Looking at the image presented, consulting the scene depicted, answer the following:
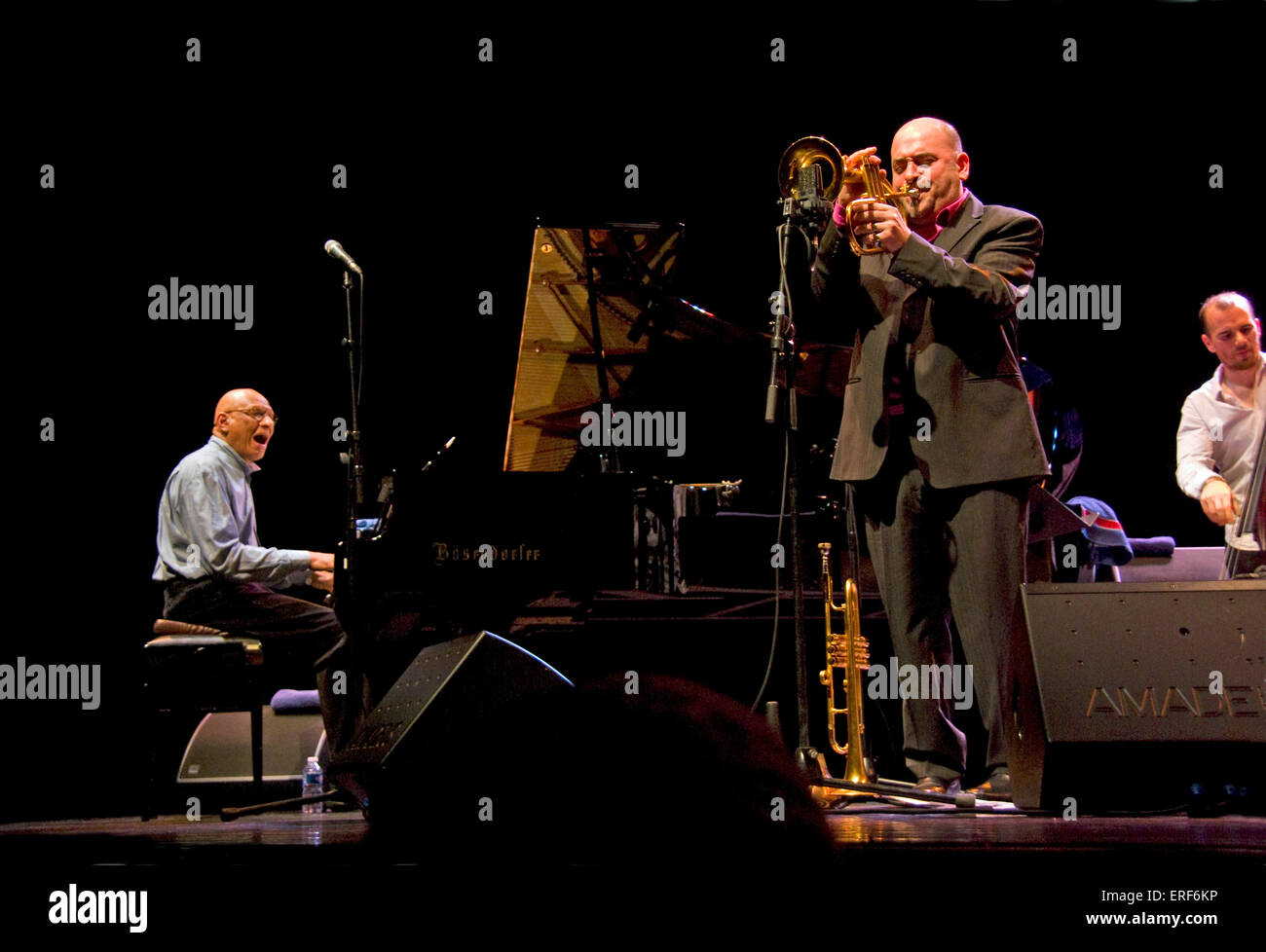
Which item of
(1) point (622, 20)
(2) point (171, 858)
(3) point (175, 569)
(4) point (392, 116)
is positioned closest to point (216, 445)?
(3) point (175, 569)

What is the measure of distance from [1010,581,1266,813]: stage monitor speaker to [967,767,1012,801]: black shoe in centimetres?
57

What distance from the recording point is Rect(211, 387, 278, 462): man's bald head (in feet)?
17.4

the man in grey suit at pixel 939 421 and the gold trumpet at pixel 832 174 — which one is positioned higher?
the gold trumpet at pixel 832 174

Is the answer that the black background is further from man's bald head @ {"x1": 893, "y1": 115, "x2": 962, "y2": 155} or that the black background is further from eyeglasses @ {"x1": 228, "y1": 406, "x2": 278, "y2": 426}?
man's bald head @ {"x1": 893, "y1": 115, "x2": 962, "y2": 155}

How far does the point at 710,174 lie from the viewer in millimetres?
6074

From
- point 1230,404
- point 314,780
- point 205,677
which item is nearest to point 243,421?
point 205,677

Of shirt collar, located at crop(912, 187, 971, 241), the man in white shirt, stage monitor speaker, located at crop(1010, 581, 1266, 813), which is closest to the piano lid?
shirt collar, located at crop(912, 187, 971, 241)

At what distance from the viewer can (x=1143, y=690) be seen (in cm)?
215

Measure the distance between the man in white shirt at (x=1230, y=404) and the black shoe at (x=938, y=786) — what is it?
181cm

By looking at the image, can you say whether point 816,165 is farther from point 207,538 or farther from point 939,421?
point 207,538

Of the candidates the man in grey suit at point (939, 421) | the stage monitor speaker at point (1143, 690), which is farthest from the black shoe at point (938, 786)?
the stage monitor speaker at point (1143, 690)

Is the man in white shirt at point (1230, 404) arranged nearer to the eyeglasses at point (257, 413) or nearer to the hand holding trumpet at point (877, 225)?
the hand holding trumpet at point (877, 225)

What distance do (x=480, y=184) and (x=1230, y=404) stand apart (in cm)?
386

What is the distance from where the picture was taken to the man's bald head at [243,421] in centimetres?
532
